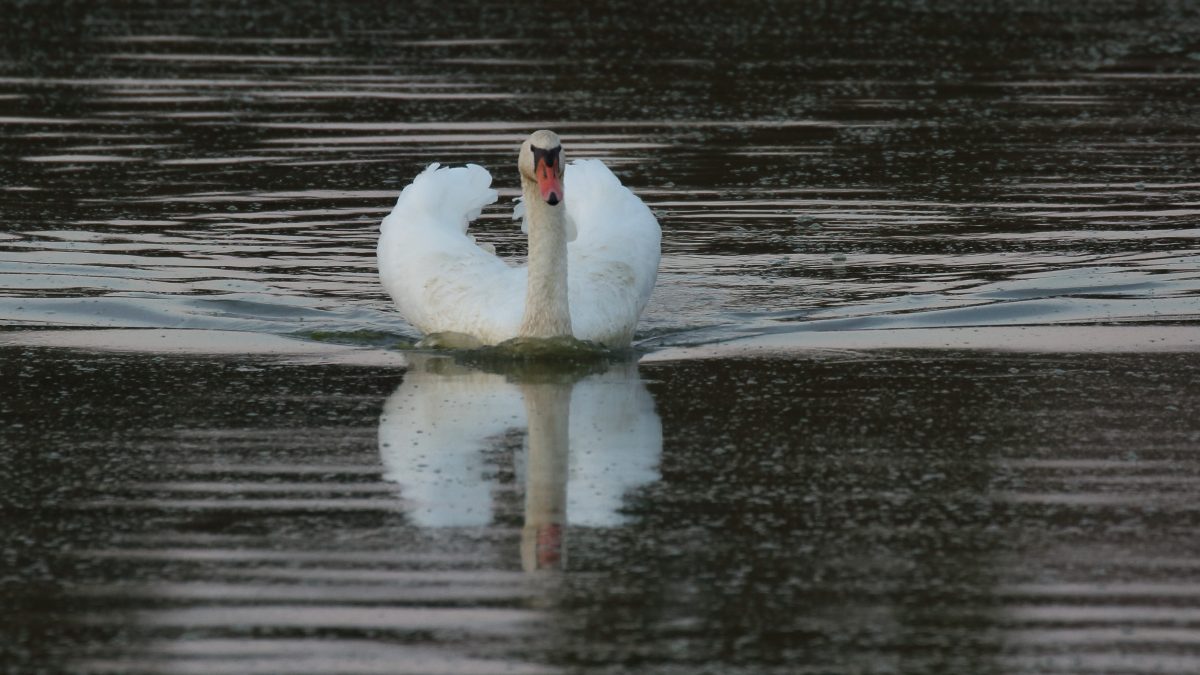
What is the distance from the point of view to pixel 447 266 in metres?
10.4

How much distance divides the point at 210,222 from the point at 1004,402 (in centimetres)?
598

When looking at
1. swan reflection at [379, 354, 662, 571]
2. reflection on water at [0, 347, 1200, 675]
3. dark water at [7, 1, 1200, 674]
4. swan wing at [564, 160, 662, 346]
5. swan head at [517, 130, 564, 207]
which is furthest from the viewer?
swan wing at [564, 160, 662, 346]

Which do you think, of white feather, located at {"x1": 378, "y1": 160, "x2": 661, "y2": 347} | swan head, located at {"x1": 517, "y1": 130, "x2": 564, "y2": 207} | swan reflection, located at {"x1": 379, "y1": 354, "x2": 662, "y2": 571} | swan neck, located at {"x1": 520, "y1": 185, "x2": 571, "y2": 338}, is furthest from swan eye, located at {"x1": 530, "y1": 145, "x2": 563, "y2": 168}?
swan reflection, located at {"x1": 379, "y1": 354, "x2": 662, "y2": 571}

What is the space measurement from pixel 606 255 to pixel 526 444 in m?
2.70

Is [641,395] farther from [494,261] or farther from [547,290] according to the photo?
[494,261]

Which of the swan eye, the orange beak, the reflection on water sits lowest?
the reflection on water

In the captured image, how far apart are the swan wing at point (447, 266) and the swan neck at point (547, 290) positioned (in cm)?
16

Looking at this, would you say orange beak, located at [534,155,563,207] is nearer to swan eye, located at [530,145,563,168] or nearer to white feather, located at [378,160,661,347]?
swan eye, located at [530,145,563,168]

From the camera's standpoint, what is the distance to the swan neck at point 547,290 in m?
9.64

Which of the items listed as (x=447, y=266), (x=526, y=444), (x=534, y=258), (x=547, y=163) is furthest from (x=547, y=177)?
(x=526, y=444)

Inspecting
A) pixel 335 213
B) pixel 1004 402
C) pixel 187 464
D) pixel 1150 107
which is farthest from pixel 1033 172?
pixel 187 464

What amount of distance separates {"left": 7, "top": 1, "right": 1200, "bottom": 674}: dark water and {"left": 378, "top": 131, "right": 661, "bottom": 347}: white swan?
0.30m

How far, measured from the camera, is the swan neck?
964 cm

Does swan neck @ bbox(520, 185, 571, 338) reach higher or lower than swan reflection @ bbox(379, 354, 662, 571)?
higher
